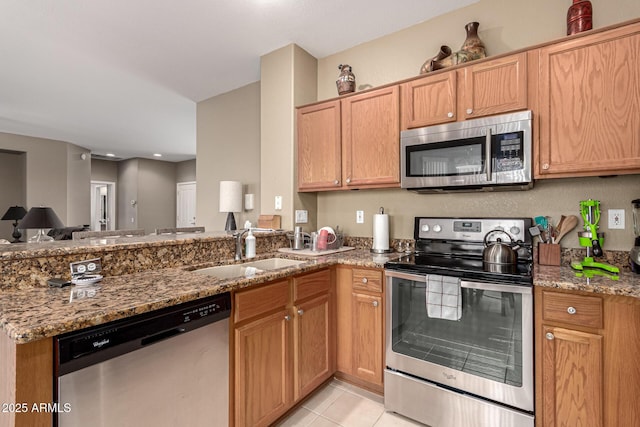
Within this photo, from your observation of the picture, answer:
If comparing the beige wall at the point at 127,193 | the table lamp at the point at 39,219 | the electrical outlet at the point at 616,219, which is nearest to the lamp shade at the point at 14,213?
the table lamp at the point at 39,219

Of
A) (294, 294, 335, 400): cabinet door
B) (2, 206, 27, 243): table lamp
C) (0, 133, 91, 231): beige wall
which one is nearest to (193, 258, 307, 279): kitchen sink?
(294, 294, 335, 400): cabinet door

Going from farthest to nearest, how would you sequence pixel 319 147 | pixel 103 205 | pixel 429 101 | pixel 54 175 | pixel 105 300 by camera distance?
pixel 103 205 < pixel 54 175 < pixel 319 147 < pixel 429 101 < pixel 105 300

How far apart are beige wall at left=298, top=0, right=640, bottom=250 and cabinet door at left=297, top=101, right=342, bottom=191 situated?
0.31 meters

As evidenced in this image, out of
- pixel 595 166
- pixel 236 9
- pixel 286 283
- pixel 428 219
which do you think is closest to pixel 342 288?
pixel 286 283

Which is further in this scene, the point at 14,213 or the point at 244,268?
the point at 14,213

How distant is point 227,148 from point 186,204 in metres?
5.41

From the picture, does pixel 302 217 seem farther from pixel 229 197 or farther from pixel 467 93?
pixel 467 93

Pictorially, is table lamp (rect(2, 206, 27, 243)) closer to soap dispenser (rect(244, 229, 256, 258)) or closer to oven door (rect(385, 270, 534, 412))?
soap dispenser (rect(244, 229, 256, 258))

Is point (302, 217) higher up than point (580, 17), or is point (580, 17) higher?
point (580, 17)

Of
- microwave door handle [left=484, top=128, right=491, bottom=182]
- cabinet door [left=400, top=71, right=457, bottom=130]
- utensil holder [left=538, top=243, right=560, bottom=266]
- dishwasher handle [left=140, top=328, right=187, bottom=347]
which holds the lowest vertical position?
dishwasher handle [left=140, top=328, right=187, bottom=347]

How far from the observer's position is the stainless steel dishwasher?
0.95 m

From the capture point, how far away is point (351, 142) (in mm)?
2398

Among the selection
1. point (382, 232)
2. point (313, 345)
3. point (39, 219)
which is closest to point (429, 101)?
point (382, 232)

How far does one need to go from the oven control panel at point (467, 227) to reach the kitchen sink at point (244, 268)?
Result: 3.19 feet
